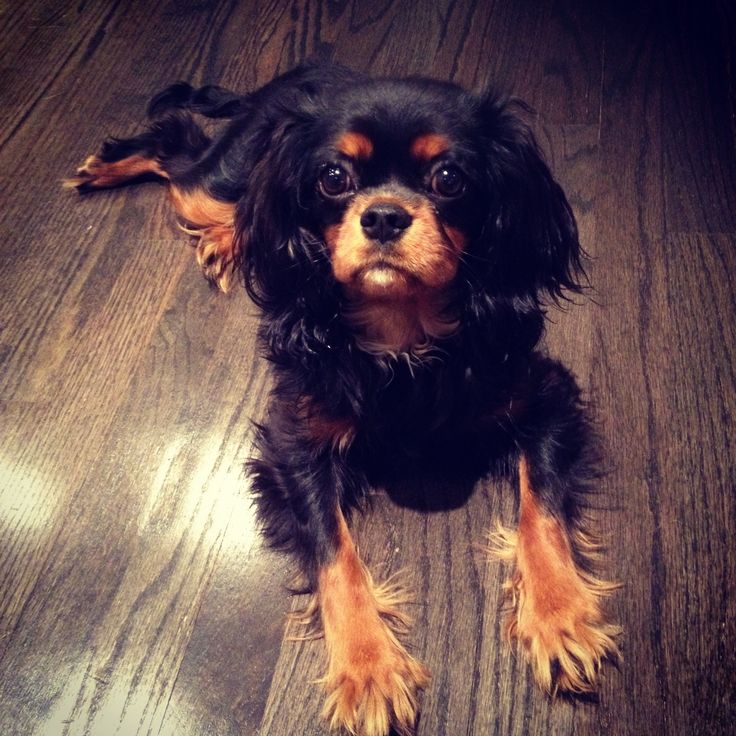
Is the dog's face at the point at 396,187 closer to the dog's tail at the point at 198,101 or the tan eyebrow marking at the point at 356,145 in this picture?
the tan eyebrow marking at the point at 356,145

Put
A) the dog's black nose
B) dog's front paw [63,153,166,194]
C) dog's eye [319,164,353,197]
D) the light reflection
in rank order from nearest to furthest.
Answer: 1. the dog's black nose
2. dog's eye [319,164,353,197]
3. the light reflection
4. dog's front paw [63,153,166,194]

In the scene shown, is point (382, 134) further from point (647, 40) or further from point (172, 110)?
point (647, 40)

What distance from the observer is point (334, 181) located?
4.94ft

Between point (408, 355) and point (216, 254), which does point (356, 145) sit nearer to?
point (408, 355)

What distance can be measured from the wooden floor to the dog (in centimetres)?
8

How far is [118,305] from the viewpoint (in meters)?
2.16

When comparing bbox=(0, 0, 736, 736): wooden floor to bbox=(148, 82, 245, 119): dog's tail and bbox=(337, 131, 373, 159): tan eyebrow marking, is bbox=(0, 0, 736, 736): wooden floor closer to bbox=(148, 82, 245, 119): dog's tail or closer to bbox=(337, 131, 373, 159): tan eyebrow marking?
bbox=(148, 82, 245, 119): dog's tail

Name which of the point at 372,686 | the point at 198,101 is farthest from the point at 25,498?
the point at 198,101

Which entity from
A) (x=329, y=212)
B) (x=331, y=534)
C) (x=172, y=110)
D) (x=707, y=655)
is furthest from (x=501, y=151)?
(x=172, y=110)

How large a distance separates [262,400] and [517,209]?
2.47ft

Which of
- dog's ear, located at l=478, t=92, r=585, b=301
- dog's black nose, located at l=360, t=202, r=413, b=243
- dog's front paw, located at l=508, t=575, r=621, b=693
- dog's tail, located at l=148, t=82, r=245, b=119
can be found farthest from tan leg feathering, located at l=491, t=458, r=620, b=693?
dog's tail, located at l=148, t=82, r=245, b=119

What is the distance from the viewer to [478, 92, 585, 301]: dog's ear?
1557 mm

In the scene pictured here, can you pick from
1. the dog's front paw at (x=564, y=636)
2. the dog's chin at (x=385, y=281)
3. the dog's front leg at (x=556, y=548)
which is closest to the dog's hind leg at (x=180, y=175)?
the dog's chin at (x=385, y=281)

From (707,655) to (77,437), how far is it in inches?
56.1
